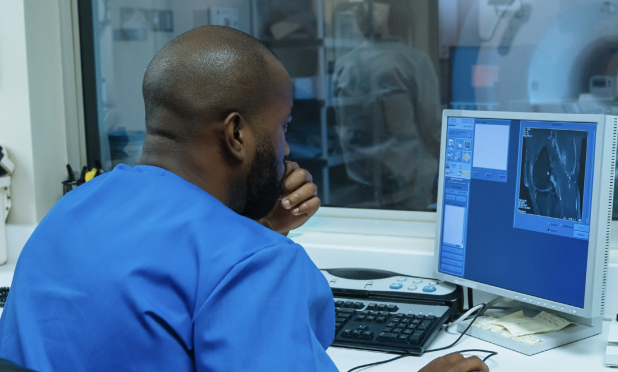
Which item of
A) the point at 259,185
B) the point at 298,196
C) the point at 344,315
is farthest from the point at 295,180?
the point at 259,185

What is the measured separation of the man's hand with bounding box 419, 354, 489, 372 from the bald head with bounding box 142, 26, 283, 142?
1.61 feet

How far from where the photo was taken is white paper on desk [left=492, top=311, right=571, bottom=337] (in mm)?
1294

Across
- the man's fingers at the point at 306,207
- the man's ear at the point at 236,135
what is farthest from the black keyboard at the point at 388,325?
the man's ear at the point at 236,135

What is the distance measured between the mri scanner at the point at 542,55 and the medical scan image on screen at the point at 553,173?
1.48 feet

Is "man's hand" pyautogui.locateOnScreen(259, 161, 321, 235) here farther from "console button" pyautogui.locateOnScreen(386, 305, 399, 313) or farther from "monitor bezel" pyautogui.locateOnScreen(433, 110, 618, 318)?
"monitor bezel" pyautogui.locateOnScreen(433, 110, 618, 318)

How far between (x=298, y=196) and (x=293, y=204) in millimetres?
20

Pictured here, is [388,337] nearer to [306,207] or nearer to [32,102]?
[306,207]

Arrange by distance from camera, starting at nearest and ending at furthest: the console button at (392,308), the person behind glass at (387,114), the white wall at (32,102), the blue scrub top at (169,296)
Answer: the blue scrub top at (169,296) < the console button at (392,308) < the person behind glass at (387,114) < the white wall at (32,102)

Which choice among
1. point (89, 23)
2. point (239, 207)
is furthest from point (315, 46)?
point (239, 207)

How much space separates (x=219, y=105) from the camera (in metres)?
0.85

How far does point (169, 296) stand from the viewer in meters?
0.69

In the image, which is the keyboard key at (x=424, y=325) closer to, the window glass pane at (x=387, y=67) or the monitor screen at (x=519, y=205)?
the monitor screen at (x=519, y=205)

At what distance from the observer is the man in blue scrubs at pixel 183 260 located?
2.23 ft

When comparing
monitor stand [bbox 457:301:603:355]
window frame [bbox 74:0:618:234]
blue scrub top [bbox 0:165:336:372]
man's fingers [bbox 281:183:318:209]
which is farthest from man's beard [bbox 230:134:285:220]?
window frame [bbox 74:0:618:234]
